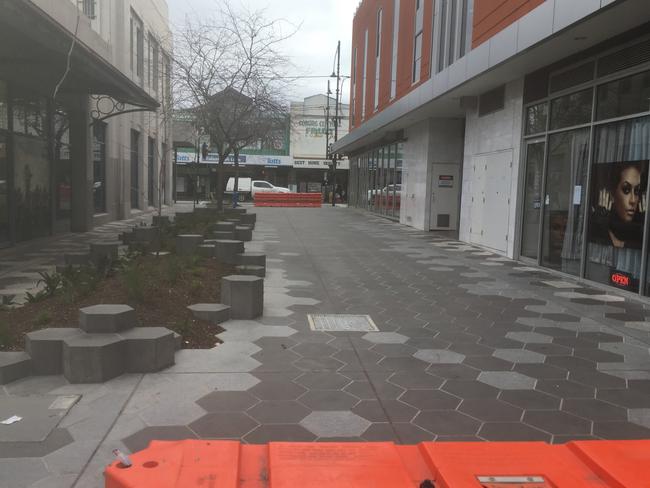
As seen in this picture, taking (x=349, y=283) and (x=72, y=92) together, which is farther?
(x=72, y=92)

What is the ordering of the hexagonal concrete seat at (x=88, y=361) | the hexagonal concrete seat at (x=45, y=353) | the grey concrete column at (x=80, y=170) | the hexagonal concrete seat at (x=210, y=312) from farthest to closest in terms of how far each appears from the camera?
the grey concrete column at (x=80, y=170) → the hexagonal concrete seat at (x=210, y=312) → the hexagonal concrete seat at (x=45, y=353) → the hexagonal concrete seat at (x=88, y=361)

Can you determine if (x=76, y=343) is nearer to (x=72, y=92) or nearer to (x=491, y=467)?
(x=491, y=467)

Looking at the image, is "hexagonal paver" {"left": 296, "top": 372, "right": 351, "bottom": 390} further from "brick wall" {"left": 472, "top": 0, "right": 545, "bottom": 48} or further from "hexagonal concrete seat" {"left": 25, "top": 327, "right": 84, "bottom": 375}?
"brick wall" {"left": 472, "top": 0, "right": 545, "bottom": 48}

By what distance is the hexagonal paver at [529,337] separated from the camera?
572 cm

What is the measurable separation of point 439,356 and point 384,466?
8.65ft

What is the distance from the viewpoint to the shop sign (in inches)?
714

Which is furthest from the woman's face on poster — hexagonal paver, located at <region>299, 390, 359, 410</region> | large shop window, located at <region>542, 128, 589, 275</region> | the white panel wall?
hexagonal paver, located at <region>299, 390, 359, 410</region>

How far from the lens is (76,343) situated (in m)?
4.31

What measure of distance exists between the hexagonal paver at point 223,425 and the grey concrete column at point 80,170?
13.5m

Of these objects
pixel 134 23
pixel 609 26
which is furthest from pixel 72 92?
pixel 609 26

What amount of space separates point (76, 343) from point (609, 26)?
25.1 feet

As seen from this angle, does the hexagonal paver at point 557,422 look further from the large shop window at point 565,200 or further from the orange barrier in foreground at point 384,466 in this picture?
the large shop window at point 565,200

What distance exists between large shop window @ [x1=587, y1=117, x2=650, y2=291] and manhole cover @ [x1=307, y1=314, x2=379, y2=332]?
13.5ft

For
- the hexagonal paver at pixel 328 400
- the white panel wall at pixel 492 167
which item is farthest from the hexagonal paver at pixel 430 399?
the white panel wall at pixel 492 167
